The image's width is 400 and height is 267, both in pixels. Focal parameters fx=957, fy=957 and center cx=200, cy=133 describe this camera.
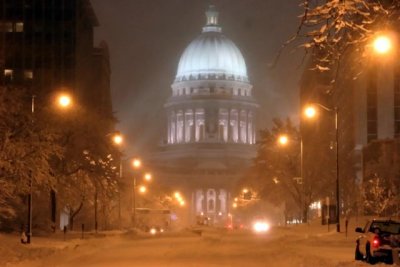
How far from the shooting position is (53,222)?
6203 cm

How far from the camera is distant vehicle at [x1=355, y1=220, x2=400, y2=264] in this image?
88.4 ft

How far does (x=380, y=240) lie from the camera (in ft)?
89.2

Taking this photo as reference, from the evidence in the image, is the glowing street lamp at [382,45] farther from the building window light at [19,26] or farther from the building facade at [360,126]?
the building window light at [19,26]

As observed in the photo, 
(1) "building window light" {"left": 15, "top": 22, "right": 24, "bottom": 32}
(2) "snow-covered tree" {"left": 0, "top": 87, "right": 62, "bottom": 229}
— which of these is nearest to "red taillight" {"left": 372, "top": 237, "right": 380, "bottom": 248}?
(2) "snow-covered tree" {"left": 0, "top": 87, "right": 62, "bottom": 229}

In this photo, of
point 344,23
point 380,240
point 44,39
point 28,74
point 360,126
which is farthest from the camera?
point 44,39

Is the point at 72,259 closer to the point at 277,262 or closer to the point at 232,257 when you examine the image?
the point at 232,257

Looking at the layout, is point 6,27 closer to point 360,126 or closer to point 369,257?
point 360,126

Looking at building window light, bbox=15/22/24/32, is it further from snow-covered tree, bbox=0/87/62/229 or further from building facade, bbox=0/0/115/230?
snow-covered tree, bbox=0/87/62/229

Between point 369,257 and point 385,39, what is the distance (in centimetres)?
1266

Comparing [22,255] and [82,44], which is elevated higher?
[82,44]

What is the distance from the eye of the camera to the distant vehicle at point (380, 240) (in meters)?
26.9

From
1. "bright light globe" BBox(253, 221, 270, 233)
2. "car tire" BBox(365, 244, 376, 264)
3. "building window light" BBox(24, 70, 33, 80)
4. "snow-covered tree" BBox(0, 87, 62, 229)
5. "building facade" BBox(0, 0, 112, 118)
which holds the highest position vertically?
"building facade" BBox(0, 0, 112, 118)

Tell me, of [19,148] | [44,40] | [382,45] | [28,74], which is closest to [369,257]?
[382,45]

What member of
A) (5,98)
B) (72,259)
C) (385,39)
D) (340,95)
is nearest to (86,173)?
(5,98)
